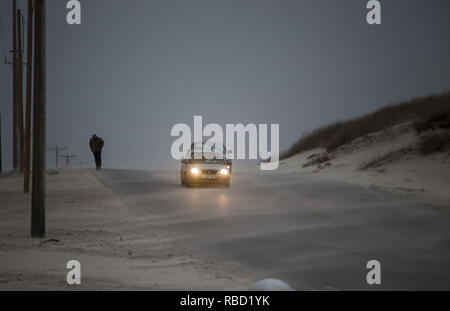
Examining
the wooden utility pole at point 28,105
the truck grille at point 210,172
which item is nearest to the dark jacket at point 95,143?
the wooden utility pole at point 28,105

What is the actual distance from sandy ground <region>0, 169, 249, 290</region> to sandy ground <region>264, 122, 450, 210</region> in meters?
9.28

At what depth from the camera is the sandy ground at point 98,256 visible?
8.52 meters

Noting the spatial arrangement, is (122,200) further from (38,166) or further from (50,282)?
(50,282)

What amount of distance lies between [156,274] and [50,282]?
5.45 feet

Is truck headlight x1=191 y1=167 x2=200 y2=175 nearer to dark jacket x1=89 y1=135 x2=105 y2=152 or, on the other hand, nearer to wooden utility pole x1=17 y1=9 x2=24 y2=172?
dark jacket x1=89 y1=135 x2=105 y2=152

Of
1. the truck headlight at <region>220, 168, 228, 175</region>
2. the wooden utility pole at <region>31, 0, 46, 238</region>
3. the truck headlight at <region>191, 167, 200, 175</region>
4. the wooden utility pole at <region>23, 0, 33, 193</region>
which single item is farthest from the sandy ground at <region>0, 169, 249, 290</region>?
the truck headlight at <region>220, 168, 228, 175</region>

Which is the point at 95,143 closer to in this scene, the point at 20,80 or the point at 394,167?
the point at 20,80

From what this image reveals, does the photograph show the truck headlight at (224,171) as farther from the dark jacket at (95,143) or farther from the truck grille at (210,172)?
the dark jacket at (95,143)

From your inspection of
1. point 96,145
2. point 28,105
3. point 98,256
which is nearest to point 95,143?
point 96,145

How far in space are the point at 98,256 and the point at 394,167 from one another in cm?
1916

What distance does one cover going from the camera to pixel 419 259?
10.7 metres

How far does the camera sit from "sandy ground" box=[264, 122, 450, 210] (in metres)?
21.6

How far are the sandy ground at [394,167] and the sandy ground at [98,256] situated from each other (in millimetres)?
9277

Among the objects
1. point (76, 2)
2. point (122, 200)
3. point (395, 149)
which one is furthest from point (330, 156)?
point (76, 2)
